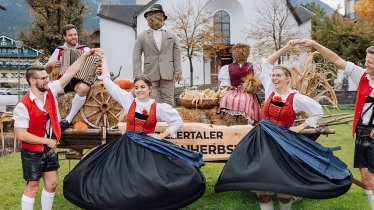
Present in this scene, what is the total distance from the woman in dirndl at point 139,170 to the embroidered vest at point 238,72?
65.8 inches

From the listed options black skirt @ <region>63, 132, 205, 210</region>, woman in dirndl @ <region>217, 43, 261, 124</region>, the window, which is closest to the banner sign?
woman in dirndl @ <region>217, 43, 261, 124</region>

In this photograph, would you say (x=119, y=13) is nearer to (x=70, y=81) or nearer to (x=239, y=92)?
(x=70, y=81)

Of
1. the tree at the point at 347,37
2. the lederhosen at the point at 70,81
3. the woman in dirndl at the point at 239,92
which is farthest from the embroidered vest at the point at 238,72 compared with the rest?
the tree at the point at 347,37

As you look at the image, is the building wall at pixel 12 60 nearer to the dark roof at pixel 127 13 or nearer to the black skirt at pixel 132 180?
the dark roof at pixel 127 13

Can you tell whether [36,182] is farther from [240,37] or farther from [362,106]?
[240,37]

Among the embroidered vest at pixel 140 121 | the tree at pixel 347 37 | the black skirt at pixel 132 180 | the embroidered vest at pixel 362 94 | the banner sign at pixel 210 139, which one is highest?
the tree at pixel 347 37

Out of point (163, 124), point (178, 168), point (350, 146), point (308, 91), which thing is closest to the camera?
point (178, 168)

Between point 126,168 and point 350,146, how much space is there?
28.1 feet

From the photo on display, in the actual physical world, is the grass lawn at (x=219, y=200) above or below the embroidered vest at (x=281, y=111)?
below

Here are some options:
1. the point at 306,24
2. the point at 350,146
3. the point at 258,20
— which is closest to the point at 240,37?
the point at 258,20

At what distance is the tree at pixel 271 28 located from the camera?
32.2 metres

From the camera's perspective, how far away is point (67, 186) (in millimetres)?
4340

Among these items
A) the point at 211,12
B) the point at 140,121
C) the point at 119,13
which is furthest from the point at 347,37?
the point at 140,121

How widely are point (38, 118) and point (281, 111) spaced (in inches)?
88.3
